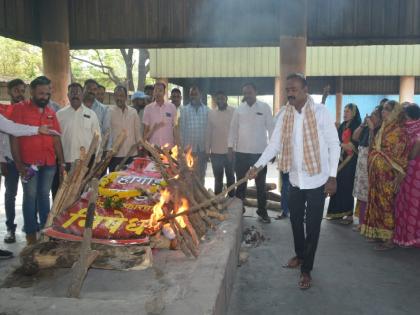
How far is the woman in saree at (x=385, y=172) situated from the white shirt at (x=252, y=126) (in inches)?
63.5

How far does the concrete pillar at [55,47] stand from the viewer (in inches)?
293

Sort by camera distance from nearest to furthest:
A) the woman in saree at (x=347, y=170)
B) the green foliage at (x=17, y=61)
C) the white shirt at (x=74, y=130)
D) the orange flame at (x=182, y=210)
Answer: the orange flame at (x=182, y=210), the white shirt at (x=74, y=130), the woman in saree at (x=347, y=170), the green foliage at (x=17, y=61)

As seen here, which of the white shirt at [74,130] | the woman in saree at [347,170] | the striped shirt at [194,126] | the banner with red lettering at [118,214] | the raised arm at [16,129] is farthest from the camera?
the striped shirt at [194,126]

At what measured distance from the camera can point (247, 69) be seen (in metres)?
15.1

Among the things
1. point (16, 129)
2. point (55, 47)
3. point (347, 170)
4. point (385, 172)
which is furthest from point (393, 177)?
point (55, 47)

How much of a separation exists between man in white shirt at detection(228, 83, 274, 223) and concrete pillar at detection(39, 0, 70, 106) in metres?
3.31

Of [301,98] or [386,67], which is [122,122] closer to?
[301,98]

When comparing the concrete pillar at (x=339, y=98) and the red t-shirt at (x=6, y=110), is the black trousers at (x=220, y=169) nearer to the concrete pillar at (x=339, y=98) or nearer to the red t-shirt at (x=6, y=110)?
the red t-shirt at (x=6, y=110)

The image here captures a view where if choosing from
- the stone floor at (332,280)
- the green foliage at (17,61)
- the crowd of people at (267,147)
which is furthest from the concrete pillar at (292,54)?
the green foliage at (17,61)

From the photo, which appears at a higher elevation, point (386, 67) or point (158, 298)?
point (386, 67)

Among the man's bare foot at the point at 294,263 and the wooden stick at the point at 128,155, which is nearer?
the man's bare foot at the point at 294,263

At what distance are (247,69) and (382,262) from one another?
1140 cm

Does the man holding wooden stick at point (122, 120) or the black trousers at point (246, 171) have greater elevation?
the man holding wooden stick at point (122, 120)

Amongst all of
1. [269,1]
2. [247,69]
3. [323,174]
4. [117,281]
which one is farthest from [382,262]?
[247,69]
